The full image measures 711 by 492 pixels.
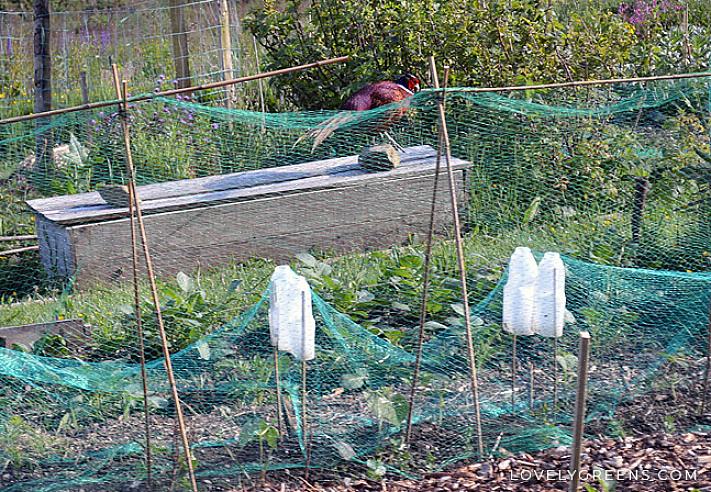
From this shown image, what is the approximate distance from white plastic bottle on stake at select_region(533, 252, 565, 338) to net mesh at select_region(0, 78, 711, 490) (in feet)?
0.78

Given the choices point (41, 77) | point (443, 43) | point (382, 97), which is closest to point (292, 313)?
point (382, 97)

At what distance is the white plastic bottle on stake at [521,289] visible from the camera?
3428mm

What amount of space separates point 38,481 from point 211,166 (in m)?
3.25

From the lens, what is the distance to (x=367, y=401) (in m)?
3.54

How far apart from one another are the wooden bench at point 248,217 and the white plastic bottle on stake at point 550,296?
2053 millimetres

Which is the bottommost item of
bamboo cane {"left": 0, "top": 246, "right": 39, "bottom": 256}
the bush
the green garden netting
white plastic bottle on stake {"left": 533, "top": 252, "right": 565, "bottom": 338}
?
the green garden netting

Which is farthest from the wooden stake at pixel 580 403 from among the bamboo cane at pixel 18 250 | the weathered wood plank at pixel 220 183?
the bamboo cane at pixel 18 250

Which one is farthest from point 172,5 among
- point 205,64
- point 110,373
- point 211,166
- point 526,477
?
point 526,477

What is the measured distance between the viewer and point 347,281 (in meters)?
4.65

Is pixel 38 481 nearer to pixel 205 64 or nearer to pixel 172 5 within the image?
pixel 172 5

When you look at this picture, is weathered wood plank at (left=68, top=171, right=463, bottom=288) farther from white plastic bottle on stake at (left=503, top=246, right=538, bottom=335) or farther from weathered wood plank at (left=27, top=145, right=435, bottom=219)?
white plastic bottle on stake at (left=503, top=246, right=538, bottom=335)

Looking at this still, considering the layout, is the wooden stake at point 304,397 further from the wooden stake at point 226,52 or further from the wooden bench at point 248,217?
the wooden stake at point 226,52

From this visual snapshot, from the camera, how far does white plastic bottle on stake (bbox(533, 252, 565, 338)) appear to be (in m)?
3.37

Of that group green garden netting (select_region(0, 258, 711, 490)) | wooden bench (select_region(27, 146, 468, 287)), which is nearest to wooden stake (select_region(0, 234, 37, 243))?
wooden bench (select_region(27, 146, 468, 287))
